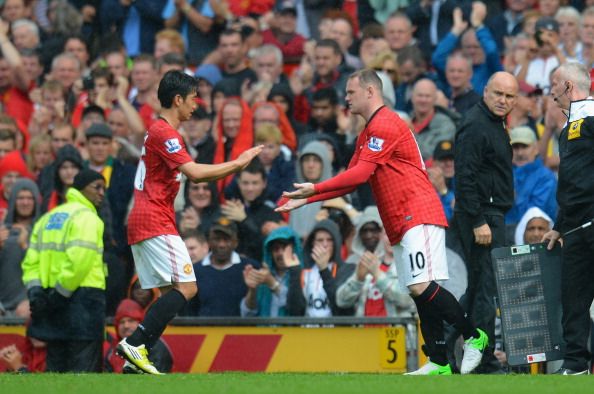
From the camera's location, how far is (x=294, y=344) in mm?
14148

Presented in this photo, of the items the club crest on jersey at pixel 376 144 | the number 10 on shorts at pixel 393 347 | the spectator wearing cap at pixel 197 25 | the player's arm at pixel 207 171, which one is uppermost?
the spectator wearing cap at pixel 197 25

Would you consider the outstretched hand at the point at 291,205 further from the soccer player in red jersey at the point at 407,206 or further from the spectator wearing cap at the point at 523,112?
the spectator wearing cap at the point at 523,112

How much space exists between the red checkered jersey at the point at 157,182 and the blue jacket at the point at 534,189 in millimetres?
4559

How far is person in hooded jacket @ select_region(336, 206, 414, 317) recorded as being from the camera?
14.1 metres

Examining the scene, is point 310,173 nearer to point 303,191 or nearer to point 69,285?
point 69,285

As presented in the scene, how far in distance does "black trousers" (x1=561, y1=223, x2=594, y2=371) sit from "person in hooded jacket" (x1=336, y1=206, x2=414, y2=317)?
102 inches

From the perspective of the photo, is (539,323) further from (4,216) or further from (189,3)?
(189,3)

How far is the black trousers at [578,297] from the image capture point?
11.6 m

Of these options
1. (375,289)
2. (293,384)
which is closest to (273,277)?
(375,289)

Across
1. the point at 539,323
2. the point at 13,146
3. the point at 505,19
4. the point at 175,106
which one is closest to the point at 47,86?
the point at 13,146

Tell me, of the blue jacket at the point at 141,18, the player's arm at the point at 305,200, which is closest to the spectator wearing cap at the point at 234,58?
the blue jacket at the point at 141,18

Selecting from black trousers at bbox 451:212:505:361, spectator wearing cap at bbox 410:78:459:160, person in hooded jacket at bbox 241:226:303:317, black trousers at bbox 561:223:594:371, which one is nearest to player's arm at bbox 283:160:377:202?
black trousers at bbox 451:212:505:361

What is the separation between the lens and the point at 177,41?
19984 millimetres

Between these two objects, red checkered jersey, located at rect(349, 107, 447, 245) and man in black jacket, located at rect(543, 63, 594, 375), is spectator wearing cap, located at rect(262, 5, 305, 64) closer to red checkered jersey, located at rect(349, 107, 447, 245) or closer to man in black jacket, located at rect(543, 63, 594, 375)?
red checkered jersey, located at rect(349, 107, 447, 245)
